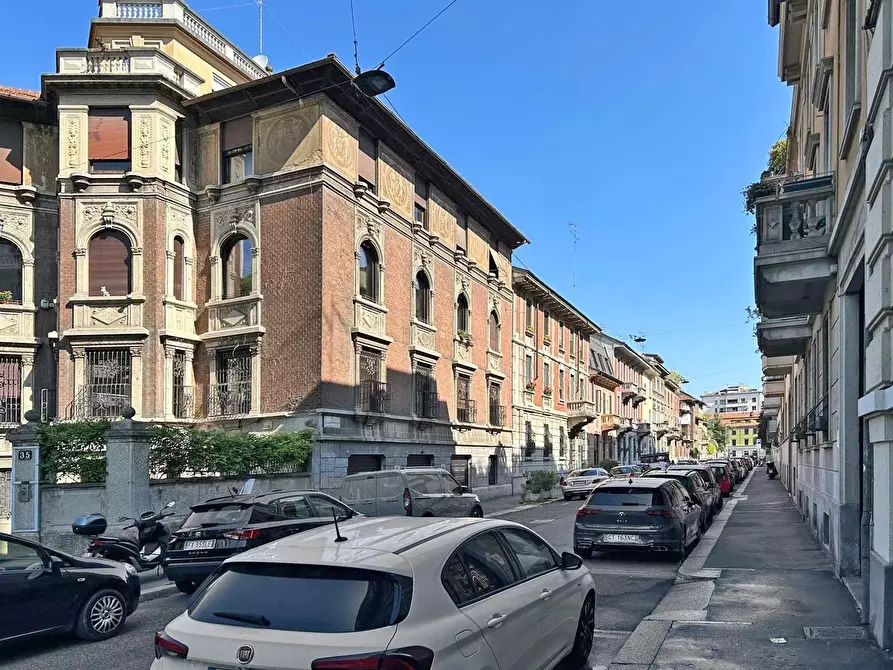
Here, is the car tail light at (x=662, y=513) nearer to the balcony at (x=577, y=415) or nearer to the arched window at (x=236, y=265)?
the arched window at (x=236, y=265)

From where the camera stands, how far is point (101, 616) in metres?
8.34

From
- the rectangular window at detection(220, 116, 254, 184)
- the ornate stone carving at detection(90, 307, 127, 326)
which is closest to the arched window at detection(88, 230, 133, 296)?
the ornate stone carving at detection(90, 307, 127, 326)

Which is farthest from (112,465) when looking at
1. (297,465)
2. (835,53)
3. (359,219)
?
(835,53)

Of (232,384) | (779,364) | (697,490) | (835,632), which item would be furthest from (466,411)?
(835,632)

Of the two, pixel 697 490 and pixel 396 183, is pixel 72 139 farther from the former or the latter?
pixel 697 490

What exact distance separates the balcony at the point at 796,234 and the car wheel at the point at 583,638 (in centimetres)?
718

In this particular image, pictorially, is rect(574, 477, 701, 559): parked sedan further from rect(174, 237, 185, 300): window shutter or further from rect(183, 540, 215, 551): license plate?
rect(174, 237, 185, 300): window shutter

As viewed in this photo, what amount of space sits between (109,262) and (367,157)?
28.1ft

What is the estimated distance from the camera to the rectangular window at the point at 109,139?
23.1m

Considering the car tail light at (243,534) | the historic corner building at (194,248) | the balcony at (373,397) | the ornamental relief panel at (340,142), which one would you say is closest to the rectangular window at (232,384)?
the historic corner building at (194,248)

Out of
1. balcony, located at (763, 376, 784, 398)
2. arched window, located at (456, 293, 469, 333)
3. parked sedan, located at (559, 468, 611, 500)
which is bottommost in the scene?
parked sedan, located at (559, 468, 611, 500)

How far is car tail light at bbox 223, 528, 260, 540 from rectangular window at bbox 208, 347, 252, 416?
42.9 feet

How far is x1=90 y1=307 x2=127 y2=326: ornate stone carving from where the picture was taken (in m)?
22.7

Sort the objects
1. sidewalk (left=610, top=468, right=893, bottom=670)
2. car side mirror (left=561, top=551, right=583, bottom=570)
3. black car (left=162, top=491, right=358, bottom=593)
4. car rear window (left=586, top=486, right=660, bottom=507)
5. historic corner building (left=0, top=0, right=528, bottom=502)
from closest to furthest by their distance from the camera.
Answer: car side mirror (left=561, top=551, right=583, bottom=570) → sidewalk (left=610, top=468, right=893, bottom=670) → black car (left=162, top=491, right=358, bottom=593) → car rear window (left=586, top=486, right=660, bottom=507) → historic corner building (left=0, top=0, right=528, bottom=502)
